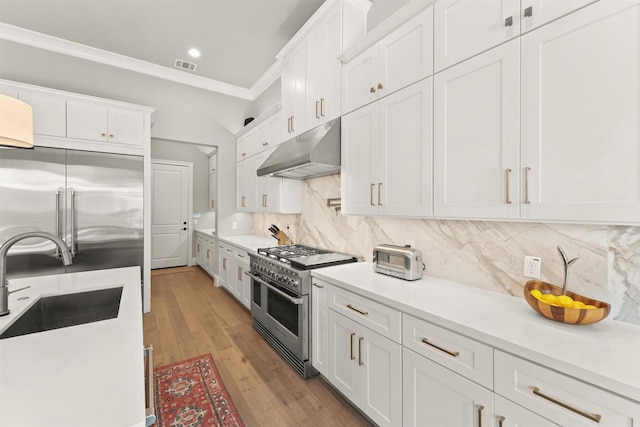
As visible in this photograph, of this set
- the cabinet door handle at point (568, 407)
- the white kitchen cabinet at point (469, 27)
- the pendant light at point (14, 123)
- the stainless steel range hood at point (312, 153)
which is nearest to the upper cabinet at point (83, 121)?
the stainless steel range hood at point (312, 153)

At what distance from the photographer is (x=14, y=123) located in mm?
1309

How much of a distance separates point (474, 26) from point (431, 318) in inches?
60.0

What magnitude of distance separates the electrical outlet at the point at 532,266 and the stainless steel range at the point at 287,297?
1.29m

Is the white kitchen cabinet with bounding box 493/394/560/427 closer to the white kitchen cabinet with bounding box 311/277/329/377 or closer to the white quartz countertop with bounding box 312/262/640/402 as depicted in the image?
the white quartz countertop with bounding box 312/262/640/402

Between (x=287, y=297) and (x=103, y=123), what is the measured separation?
307cm

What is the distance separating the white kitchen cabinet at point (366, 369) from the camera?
4.95 ft

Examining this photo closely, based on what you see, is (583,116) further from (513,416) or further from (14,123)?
(14,123)

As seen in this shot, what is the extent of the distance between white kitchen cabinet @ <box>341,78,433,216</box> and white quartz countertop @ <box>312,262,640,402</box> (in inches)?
20.6

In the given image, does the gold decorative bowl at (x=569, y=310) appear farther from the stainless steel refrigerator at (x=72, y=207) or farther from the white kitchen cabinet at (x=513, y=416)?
the stainless steel refrigerator at (x=72, y=207)

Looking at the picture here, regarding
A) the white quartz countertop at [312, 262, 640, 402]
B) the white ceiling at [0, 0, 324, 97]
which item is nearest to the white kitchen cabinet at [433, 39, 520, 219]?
the white quartz countertop at [312, 262, 640, 402]

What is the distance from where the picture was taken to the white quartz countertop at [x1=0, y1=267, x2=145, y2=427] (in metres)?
0.65

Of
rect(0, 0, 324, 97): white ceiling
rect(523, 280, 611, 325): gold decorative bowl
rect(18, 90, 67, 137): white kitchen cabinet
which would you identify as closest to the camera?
rect(523, 280, 611, 325): gold decorative bowl

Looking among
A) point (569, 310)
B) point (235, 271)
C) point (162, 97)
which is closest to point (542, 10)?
point (569, 310)

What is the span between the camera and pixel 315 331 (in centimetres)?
215
